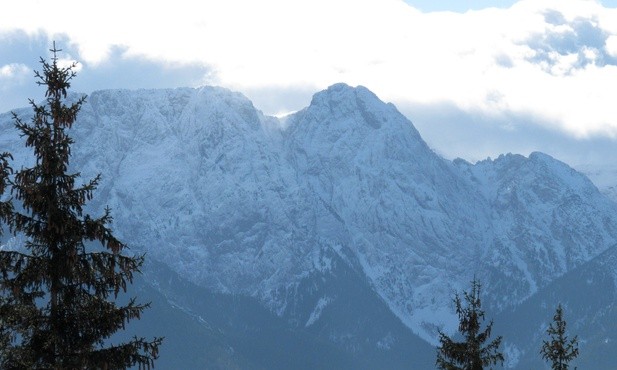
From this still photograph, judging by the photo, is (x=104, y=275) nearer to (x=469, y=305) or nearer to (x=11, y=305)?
(x=11, y=305)

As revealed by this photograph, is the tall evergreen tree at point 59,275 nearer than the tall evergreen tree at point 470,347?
Yes

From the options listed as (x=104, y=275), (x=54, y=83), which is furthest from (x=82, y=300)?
(x=54, y=83)

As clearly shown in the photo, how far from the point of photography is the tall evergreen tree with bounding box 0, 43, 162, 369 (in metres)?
35.5

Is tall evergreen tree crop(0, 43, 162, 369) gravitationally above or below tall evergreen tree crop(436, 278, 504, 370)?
below

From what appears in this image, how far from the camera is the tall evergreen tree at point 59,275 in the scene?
35500mm

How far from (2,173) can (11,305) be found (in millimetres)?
3942

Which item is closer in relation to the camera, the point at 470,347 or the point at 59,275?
the point at 59,275

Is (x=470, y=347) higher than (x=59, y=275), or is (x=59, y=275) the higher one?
(x=470, y=347)

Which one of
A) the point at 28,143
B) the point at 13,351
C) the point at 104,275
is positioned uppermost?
the point at 28,143

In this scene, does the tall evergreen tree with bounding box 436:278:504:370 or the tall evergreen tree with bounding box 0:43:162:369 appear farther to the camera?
the tall evergreen tree with bounding box 436:278:504:370

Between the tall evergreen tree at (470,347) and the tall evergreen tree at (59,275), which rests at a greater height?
the tall evergreen tree at (470,347)

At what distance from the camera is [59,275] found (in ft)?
119

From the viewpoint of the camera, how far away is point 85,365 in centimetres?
3538

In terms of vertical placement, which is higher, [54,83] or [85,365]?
[54,83]
